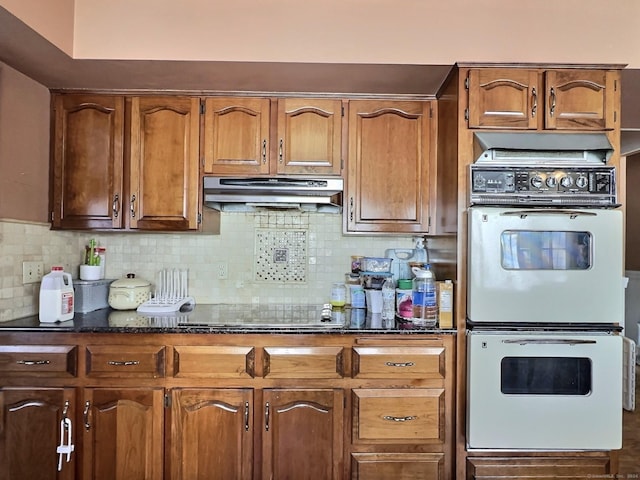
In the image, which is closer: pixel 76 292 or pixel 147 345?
pixel 147 345

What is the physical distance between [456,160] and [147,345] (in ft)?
5.58

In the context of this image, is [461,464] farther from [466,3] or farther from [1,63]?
[1,63]

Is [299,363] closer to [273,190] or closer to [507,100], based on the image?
[273,190]

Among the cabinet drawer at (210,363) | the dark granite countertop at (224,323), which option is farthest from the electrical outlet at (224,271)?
the cabinet drawer at (210,363)

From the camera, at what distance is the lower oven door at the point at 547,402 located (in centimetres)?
181

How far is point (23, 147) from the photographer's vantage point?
6.77ft

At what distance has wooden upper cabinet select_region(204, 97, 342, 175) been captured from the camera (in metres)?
2.24

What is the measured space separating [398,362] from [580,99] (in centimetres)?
152

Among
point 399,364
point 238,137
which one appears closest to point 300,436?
point 399,364

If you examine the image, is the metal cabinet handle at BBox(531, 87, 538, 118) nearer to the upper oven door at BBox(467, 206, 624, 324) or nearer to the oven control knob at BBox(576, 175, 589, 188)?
the oven control knob at BBox(576, 175, 589, 188)

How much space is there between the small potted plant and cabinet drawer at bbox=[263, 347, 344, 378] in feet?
4.13

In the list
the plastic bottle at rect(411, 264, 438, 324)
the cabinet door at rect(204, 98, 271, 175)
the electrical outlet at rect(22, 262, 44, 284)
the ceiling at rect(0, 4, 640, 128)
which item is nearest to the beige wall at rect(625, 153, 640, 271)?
the ceiling at rect(0, 4, 640, 128)

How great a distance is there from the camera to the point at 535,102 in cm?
191

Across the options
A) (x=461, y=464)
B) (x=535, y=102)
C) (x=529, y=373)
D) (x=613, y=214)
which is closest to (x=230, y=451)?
(x=461, y=464)
